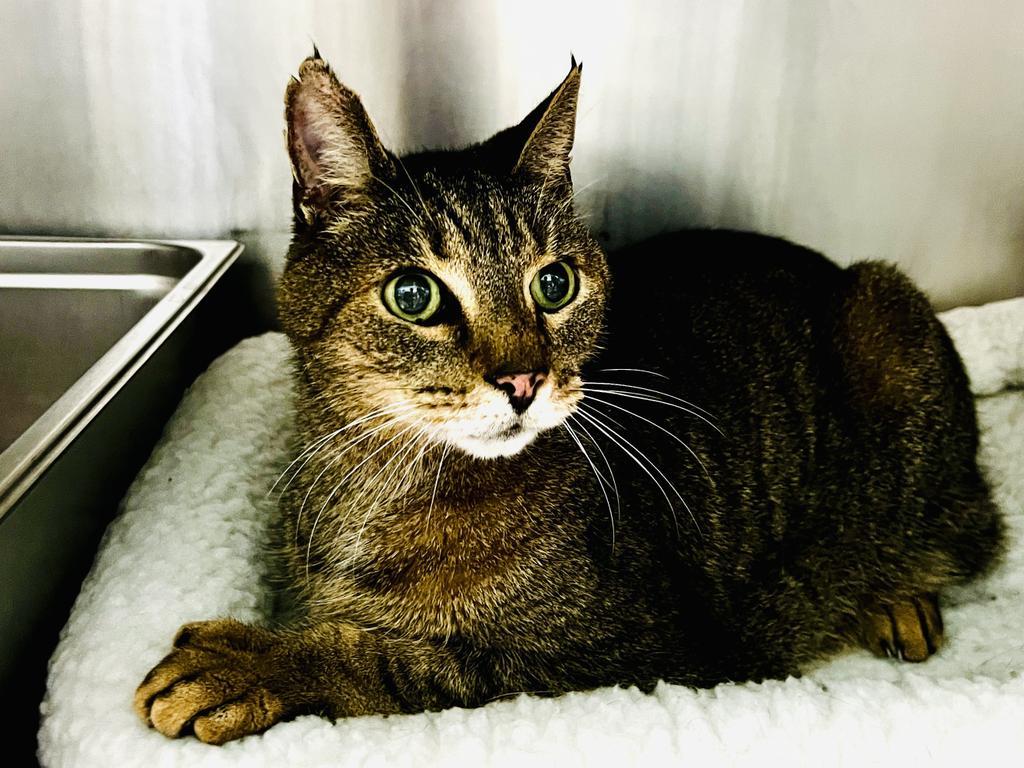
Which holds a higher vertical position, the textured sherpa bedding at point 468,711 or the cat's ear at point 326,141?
the cat's ear at point 326,141

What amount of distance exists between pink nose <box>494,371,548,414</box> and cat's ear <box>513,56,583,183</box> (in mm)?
339

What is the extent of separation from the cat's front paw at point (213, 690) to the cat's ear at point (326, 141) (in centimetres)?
55

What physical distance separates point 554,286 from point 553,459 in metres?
0.24

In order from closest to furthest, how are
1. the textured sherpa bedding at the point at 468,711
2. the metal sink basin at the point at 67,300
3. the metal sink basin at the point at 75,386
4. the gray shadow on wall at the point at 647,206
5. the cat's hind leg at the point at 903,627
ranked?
the textured sherpa bedding at the point at 468,711, the metal sink basin at the point at 75,386, the cat's hind leg at the point at 903,627, the metal sink basin at the point at 67,300, the gray shadow on wall at the point at 647,206

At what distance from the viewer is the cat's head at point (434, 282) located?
999 millimetres

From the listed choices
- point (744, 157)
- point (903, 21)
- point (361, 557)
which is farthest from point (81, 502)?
point (903, 21)

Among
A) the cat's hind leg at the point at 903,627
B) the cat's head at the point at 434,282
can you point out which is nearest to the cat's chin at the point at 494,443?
the cat's head at the point at 434,282

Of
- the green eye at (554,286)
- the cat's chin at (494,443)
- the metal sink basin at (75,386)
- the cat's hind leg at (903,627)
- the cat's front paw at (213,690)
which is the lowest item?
the cat's hind leg at (903,627)

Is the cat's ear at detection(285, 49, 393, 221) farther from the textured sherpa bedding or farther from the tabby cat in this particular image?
the textured sherpa bedding

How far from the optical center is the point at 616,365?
4.31 feet

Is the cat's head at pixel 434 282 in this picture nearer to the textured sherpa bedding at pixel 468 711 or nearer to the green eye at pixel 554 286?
the green eye at pixel 554 286

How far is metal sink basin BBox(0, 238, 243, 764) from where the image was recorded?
1104 millimetres

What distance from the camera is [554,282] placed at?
1.14 metres

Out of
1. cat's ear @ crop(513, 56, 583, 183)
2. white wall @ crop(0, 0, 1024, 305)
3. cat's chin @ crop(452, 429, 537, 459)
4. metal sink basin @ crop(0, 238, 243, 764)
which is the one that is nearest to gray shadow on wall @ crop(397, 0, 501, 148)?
white wall @ crop(0, 0, 1024, 305)
